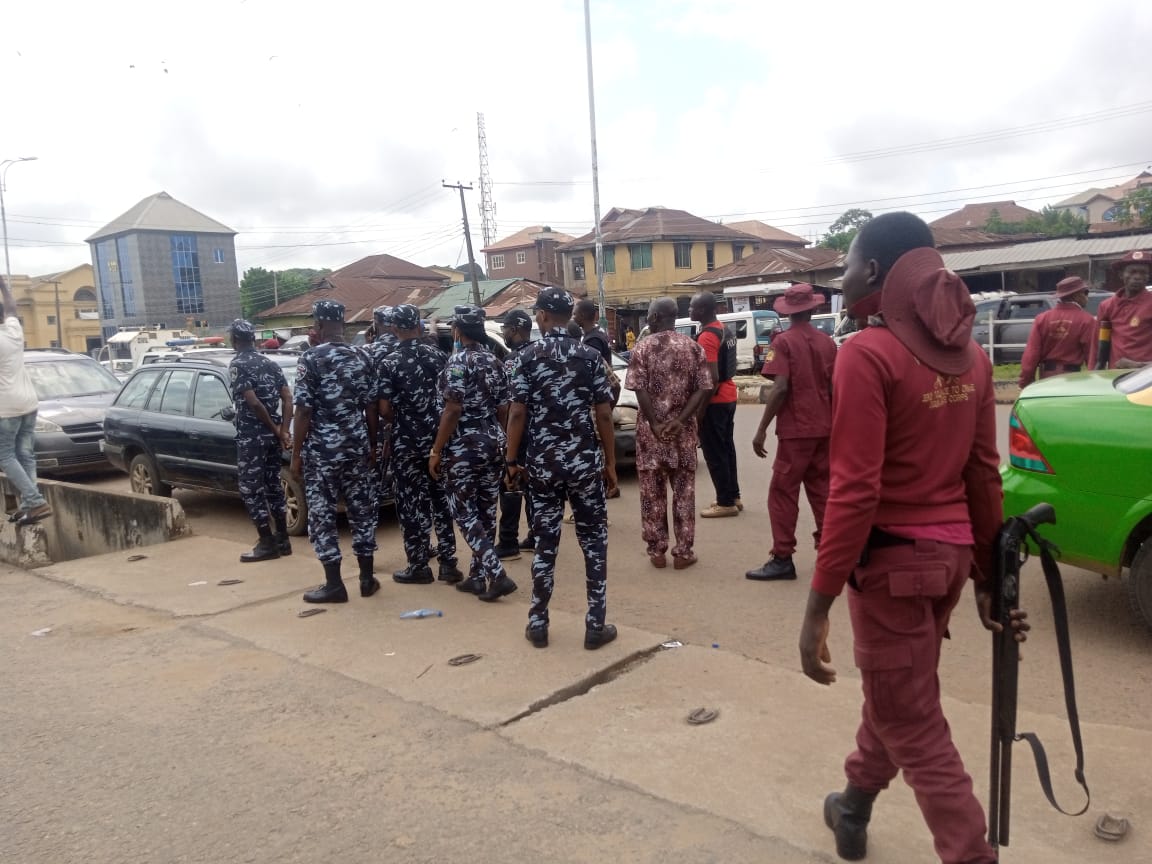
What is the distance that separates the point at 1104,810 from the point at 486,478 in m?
3.60

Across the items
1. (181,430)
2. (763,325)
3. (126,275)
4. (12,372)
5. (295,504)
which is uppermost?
(126,275)

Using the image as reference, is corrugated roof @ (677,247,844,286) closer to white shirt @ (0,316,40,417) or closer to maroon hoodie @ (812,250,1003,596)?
white shirt @ (0,316,40,417)

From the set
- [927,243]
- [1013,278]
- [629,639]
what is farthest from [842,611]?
[1013,278]

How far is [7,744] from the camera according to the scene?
394cm

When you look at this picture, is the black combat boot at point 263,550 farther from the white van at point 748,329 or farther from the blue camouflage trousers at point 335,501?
the white van at point 748,329

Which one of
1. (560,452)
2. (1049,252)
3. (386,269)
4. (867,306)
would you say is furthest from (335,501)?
(386,269)

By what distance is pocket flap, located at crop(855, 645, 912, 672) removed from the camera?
2346 millimetres

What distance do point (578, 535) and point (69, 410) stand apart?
394 inches

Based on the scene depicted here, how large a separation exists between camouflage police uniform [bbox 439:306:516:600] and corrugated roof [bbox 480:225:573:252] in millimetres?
57752

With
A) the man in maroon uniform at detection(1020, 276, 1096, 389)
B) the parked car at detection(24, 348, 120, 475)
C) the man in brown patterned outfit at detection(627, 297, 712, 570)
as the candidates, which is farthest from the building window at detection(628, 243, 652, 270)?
the man in brown patterned outfit at detection(627, 297, 712, 570)

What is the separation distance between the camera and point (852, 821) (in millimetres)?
2699

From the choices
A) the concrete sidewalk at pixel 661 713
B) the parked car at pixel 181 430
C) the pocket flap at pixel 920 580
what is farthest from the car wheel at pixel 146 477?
the pocket flap at pixel 920 580

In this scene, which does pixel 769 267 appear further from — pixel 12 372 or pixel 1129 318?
pixel 12 372

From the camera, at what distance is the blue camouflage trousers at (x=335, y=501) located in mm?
5699
